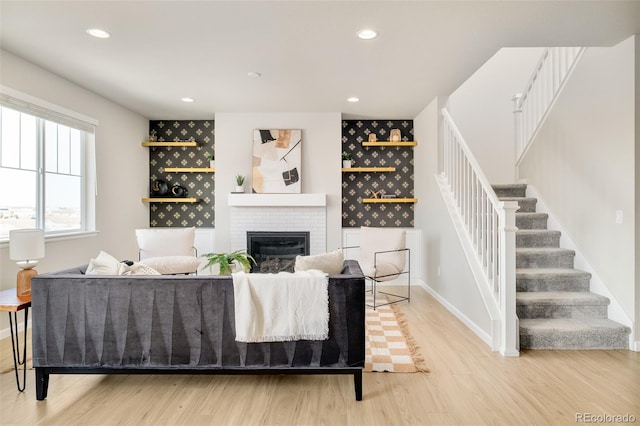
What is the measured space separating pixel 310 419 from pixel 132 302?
1.28 metres

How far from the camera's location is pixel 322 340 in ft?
7.45

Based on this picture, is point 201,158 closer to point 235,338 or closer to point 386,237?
point 386,237

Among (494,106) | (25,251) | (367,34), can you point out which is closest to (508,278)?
(367,34)

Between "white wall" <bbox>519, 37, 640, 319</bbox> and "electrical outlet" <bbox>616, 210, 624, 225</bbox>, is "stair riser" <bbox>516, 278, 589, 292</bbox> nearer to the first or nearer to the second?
"white wall" <bbox>519, 37, 640, 319</bbox>

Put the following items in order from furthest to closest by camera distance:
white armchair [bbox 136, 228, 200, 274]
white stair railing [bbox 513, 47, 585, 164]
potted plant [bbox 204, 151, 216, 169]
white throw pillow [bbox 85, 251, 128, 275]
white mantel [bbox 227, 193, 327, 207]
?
1. potted plant [bbox 204, 151, 216, 169]
2. white mantel [bbox 227, 193, 327, 207]
3. white armchair [bbox 136, 228, 200, 274]
4. white stair railing [bbox 513, 47, 585, 164]
5. white throw pillow [bbox 85, 251, 128, 275]

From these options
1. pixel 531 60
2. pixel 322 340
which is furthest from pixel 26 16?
pixel 531 60

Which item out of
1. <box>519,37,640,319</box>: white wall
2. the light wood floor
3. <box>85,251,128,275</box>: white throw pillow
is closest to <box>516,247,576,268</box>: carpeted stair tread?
<box>519,37,640,319</box>: white wall

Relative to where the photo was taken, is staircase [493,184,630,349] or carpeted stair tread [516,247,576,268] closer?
staircase [493,184,630,349]

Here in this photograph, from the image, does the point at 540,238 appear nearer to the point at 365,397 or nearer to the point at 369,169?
the point at 369,169

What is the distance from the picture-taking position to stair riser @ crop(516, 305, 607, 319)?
11.1ft

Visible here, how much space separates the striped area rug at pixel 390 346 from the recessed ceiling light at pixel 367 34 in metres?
2.60

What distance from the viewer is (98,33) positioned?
9.66 feet

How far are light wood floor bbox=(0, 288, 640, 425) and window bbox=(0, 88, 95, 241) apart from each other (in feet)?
4.70

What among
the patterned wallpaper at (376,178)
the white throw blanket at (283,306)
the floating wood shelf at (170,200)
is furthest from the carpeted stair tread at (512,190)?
the floating wood shelf at (170,200)
